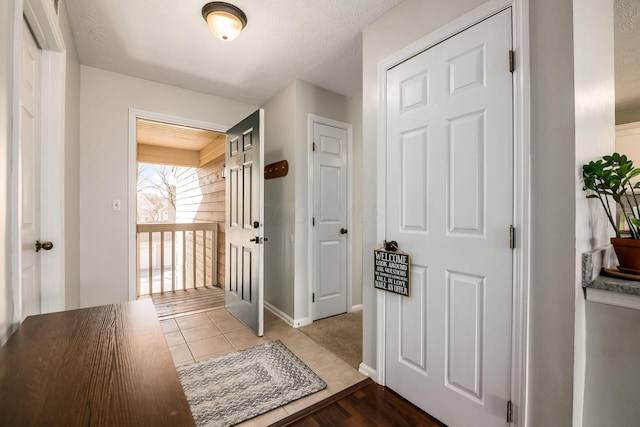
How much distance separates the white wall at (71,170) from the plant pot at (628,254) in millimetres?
3095

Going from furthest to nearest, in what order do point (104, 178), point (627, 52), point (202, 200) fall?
point (202, 200)
point (104, 178)
point (627, 52)

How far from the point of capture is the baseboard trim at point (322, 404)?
5.20ft

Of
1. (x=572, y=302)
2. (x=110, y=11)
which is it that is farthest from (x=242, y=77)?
(x=572, y=302)

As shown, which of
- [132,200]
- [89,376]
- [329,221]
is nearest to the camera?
[89,376]

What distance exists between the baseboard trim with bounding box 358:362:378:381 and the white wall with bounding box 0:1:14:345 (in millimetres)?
1898

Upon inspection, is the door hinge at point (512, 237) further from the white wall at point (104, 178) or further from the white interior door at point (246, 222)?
the white wall at point (104, 178)

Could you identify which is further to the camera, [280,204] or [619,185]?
[280,204]

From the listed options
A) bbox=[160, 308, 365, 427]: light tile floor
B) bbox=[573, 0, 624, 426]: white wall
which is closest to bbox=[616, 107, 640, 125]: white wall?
bbox=[573, 0, 624, 426]: white wall

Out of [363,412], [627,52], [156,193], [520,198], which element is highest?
[627,52]

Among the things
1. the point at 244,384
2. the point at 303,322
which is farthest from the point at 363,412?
the point at 303,322

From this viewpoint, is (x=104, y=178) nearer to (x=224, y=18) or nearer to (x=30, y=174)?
(x=30, y=174)

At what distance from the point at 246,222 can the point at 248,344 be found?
3.69ft

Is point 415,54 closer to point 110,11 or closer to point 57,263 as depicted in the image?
point 110,11

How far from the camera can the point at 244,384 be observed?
1.90 meters
